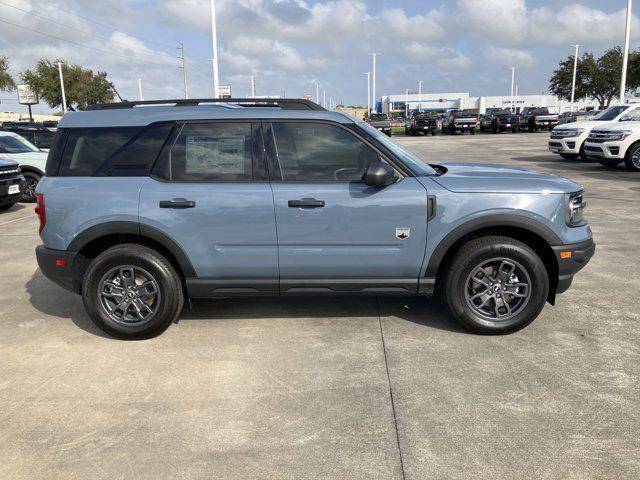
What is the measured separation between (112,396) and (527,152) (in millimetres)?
21652

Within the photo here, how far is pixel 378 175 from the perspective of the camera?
13.1 feet

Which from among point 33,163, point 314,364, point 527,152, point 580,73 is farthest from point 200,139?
point 580,73

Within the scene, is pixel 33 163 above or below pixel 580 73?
below

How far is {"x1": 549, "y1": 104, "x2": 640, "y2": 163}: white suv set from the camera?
15937mm

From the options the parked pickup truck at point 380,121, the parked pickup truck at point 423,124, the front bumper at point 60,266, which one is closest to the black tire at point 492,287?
the front bumper at point 60,266

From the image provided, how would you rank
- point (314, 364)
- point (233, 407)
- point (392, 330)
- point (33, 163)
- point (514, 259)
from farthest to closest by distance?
point (33, 163)
point (392, 330)
point (514, 259)
point (314, 364)
point (233, 407)

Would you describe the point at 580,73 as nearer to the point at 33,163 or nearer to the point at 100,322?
the point at 33,163

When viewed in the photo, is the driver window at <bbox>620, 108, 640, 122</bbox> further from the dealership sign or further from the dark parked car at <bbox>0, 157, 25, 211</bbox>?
the dealership sign

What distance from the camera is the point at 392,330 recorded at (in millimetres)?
4480

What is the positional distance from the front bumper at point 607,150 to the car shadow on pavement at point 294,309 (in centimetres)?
1195

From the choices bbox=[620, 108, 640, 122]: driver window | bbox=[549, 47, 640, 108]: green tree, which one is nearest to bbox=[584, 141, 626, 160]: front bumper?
bbox=[620, 108, 640, 122]: driver window

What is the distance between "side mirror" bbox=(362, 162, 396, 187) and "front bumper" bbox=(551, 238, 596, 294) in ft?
4.61

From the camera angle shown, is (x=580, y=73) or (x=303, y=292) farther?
(x=580, y=73)

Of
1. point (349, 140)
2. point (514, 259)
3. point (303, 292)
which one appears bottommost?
point (303, 292)
